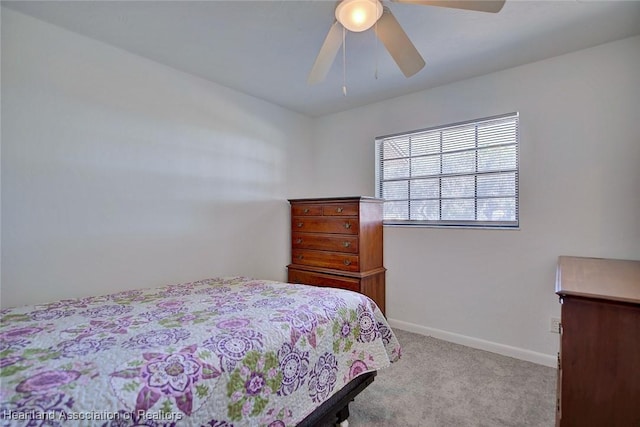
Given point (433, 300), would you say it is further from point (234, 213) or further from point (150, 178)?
point (150, 178)

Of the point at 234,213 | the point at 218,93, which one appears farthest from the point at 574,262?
the point at 218,93

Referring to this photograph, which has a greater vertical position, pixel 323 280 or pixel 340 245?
pixel 340 245

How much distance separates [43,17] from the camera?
6.11 ft

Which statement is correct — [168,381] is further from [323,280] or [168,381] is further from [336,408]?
[323,280]

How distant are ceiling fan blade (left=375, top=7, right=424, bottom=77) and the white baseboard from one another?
2291 mm

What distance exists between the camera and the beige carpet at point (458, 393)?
5.75 ft

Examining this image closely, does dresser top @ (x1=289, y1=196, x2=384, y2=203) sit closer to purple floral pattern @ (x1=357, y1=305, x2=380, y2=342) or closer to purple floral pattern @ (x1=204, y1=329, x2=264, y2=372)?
purple floral pattern @ (x1=357, y1=305, x2=380, y2=342)

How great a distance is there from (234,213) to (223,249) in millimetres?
357

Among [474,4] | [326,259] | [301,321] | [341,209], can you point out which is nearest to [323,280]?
[326,259]

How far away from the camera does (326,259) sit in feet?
10.3

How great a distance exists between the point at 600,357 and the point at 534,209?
5.05ft

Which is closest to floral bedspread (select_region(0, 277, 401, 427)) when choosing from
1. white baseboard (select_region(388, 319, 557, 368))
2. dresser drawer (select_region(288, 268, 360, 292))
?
dresser drawer (select_region(288, 268, 360, 292))

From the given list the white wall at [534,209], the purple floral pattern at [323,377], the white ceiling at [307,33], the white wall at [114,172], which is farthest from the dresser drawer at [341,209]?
the purple floral pattern at [323,377]

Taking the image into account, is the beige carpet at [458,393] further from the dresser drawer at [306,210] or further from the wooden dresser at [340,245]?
the dresser drawer at [306,210]
